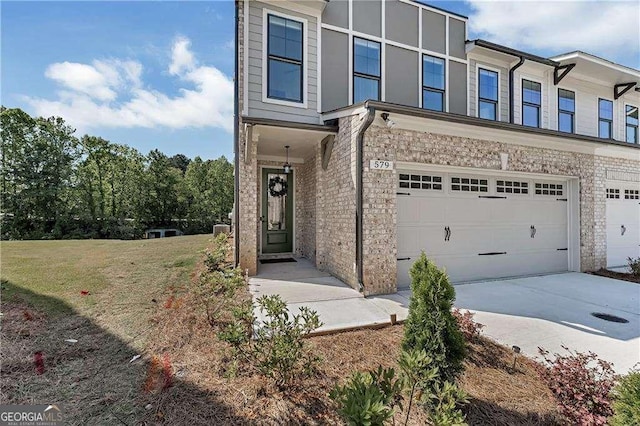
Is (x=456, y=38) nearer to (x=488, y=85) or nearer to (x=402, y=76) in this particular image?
(x=488, y=85)

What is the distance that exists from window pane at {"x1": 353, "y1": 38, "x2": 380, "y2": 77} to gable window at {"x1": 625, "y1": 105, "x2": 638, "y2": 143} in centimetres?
1133

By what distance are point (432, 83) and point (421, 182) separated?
181 inches

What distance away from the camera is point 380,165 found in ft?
18.7

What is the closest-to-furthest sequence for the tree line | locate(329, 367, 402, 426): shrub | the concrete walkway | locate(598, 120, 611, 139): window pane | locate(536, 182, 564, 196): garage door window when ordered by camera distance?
locate(329, 367, 402, 426): shrub < the concrete walkway < locate(536, 182, 564, 196): garage door window < locate(598, 120, 611, 139): window pane < the tree line

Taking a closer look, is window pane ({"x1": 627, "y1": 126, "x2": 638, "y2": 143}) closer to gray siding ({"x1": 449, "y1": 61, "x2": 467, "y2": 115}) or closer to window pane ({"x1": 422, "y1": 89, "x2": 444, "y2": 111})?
gray siding ({"x1": 449, "y1": 61, "x2": 467, "y2": 115})

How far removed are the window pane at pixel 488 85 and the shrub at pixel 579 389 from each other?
913 cm

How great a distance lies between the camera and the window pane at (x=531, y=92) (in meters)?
10.1

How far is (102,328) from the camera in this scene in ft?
13.3

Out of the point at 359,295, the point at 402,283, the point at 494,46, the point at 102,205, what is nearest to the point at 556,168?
the point at 494,46

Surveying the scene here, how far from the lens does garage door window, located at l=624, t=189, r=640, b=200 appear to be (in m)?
8.78

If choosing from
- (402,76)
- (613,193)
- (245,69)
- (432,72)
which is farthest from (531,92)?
(245,69)

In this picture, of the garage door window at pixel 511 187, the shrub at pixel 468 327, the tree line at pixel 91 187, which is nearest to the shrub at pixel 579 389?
the shrub at pixel 468 327

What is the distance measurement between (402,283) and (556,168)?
17.6 ft

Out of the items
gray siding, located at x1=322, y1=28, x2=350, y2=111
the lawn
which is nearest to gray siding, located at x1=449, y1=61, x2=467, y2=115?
gray siding, located at x1=322, y1=28, x2=350, y2=111
